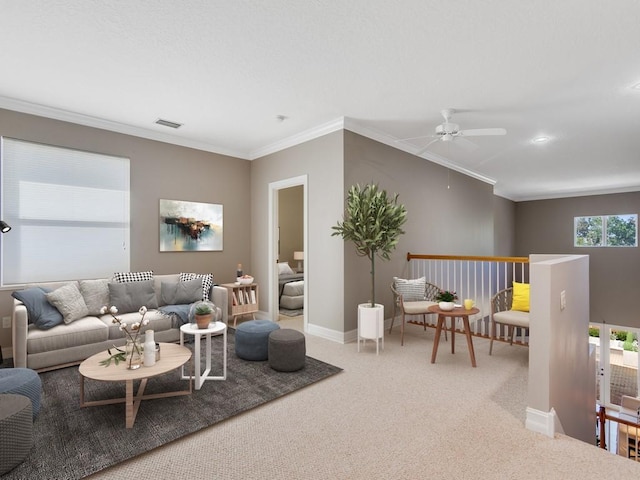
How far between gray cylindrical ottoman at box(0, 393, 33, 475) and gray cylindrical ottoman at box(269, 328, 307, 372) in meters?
1.94

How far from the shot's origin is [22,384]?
238 centimetres

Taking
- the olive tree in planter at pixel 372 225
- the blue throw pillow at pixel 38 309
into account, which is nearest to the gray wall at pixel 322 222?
the olive tree in planter at pixel 372 225

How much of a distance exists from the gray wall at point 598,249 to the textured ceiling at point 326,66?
5.46m

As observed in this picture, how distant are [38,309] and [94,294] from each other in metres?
0.64

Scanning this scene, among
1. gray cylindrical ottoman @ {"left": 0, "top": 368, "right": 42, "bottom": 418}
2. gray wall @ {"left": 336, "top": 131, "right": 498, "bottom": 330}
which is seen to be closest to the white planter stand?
gray wall @ {"left": 336, "top": 131, "right": 498, "bottom": 330}

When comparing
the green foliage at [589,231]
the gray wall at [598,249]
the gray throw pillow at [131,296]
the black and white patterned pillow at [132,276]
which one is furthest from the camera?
the green foliage at [589,231]

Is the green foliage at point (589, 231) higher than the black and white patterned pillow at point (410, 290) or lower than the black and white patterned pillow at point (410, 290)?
higher

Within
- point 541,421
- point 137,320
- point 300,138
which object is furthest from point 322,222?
point 541,421

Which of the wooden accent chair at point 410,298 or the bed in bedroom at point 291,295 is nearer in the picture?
the wooden accent chair at point 410,298

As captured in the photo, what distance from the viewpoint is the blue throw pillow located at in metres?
3.45

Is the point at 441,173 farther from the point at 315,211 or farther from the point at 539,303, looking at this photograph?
the point at 539,303

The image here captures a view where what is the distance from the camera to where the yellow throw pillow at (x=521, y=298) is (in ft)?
14.0

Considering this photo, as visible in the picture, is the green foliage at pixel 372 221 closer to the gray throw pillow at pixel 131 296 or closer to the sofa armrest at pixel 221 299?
the sofa armrest at pixel 221 299

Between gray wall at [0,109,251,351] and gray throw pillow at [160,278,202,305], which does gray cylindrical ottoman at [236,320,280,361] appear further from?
gray wall at [0,109,251,351]
